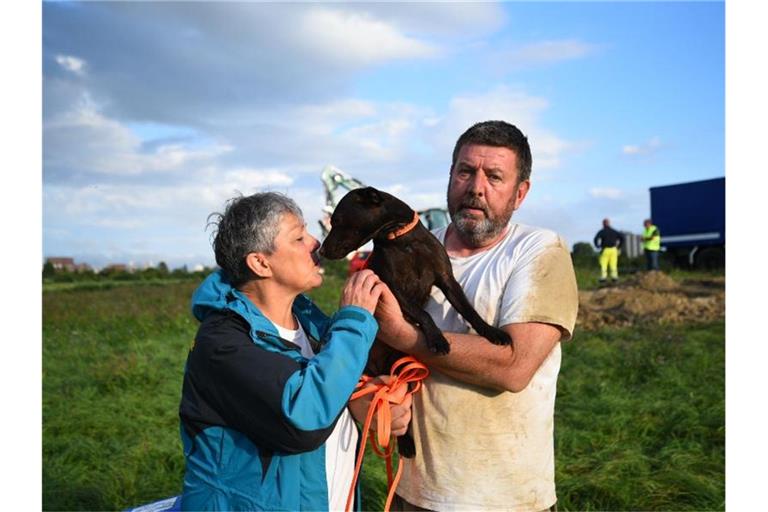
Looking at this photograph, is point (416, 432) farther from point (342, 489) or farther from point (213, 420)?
point (213, 420)

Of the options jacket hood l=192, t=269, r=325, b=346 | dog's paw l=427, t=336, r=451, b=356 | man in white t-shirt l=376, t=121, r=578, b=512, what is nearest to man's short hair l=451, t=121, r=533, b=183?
man in white t-shirt l=376, t=121, r=578, b=512

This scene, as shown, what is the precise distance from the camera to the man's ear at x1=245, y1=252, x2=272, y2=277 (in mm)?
2459

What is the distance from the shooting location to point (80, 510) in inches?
228

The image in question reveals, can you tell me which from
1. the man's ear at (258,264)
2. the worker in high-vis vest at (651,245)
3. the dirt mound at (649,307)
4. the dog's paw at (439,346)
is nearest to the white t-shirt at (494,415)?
the dog's paw at (439,346)

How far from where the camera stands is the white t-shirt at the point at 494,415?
2.60 metres

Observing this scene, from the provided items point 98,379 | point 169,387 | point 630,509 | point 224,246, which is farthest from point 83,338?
point 224,246

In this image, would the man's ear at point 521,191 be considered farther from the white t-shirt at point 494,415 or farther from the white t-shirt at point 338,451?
the white t-shirt at point 338,451

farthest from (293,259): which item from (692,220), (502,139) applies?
(692,220)

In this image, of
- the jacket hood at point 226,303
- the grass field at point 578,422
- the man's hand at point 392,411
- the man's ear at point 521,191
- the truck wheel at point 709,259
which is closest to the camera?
the jacket hood at point 226,303

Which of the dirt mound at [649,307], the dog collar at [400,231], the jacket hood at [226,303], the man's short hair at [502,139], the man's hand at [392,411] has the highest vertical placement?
the man's short hair at [502,139]

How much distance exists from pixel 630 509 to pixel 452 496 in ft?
10.7

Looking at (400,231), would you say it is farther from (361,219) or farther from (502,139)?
(502,139)

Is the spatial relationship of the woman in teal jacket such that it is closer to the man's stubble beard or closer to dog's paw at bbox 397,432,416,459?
dog's paw at bbox 397,432,416,459

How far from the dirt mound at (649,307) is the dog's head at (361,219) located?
10.8 meters
